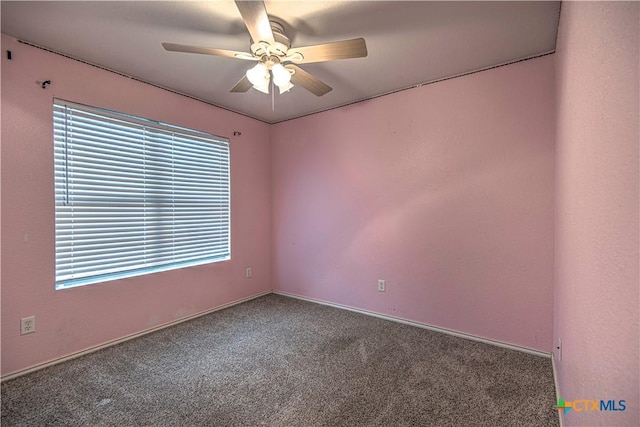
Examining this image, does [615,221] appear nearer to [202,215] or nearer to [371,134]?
[371,134]

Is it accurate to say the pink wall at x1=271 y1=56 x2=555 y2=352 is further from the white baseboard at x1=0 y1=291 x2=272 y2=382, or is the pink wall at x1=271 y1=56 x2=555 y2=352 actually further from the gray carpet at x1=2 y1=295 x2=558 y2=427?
the white baseboard at x1=0 y1=291 x2=272 y2=382

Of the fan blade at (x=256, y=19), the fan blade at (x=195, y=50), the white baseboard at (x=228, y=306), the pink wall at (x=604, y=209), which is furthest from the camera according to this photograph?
the white baseboard at (x=228, y=306)

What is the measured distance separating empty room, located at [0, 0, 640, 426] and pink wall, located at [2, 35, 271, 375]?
0.05 feet

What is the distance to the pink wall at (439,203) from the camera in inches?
88.9

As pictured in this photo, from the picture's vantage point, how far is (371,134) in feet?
10.2

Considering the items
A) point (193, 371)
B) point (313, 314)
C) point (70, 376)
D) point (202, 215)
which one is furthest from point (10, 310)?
point (313, 314)

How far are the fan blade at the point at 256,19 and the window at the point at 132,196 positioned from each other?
1728mm

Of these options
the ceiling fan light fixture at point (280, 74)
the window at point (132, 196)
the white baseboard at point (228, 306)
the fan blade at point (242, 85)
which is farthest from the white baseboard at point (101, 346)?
the ceiling fan light fixture at point (280, 74)

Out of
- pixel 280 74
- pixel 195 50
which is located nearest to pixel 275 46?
pixel 280 74

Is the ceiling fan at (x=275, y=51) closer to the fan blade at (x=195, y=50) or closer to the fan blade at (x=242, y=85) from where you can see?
the fan blade at (x=195, y=50)

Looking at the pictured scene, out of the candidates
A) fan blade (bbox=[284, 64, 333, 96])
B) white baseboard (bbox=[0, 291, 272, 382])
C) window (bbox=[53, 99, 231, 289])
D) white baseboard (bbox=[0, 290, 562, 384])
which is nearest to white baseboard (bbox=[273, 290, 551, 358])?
white baseboard (bbox=[0, 290, 562, 384])

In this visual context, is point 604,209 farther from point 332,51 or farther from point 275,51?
point 275,51

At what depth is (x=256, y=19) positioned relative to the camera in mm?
1450

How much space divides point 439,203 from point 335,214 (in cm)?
120
